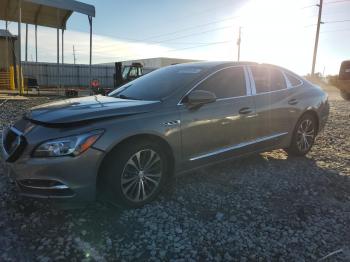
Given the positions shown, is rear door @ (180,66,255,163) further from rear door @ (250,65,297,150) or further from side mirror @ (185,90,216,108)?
rear door @ (250,65,297,150)

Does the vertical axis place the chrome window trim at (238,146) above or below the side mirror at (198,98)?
below

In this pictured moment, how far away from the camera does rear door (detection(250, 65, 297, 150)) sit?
471 centimetres

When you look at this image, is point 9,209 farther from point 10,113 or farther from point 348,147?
point 10,113

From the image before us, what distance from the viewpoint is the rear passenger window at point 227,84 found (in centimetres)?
421

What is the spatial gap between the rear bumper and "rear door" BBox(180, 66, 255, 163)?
44.9 inches

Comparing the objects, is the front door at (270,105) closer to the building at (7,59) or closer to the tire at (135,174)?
the tire at (135,174)

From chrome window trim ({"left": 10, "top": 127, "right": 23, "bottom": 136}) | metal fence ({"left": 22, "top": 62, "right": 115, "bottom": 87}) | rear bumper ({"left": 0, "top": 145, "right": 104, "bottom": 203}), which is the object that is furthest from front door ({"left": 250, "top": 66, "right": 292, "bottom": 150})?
metal fence ({"left": 22, "top": 62, "right": 115, "bottom": 87})

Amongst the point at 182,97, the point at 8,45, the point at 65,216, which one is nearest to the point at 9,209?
the point at 65,216

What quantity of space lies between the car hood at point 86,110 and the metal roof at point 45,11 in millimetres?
13700

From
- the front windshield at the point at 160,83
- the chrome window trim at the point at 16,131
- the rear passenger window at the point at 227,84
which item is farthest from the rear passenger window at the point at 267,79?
the chrome window trim at the point at 16,131

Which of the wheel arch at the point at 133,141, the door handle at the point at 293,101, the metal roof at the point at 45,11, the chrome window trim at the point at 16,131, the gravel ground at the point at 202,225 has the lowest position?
the gravel ground at the point at 202,225

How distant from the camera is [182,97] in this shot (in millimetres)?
3855

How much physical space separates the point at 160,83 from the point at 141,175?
53.8 inches

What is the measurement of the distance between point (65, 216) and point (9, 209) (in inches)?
23.8
